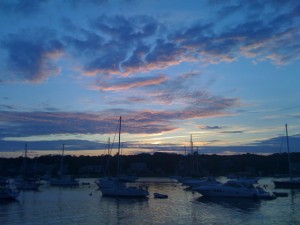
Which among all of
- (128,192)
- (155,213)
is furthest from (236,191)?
(155,213)

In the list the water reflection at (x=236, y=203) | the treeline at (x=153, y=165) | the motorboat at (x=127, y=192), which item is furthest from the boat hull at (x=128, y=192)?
the treeline at (x=153, y=165)

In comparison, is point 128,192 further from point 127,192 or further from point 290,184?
point 290,184

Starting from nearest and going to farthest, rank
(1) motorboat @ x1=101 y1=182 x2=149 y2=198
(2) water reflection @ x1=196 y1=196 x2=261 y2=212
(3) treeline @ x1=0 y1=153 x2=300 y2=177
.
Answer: (2) water reflection @ x1=196 y1=196 x2=261 y2=212, (1) motorboat @ x1=101 y1=182 x2=149 y2=198, (3) treeline @ x1=0 y1=153 x2=300 y2=177

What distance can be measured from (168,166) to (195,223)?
151 metres

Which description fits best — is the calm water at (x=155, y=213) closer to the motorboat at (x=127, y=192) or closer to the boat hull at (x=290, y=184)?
the motorboat at (x=127, y=192)

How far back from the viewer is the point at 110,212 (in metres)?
41.7

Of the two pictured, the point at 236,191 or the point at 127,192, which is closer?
the point at 236,191

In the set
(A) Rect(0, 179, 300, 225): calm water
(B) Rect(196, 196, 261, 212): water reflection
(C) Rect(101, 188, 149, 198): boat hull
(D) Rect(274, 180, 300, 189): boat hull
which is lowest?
(A) Rect(0, 179, 300, 225): calm water

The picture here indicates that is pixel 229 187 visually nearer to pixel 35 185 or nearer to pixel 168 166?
pixel 35 185

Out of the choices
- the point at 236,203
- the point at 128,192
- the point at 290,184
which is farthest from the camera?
the point at 290,184

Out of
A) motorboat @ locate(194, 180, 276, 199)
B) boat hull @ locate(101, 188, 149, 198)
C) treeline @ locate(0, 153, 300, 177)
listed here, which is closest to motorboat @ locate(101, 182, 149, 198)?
boat hull @ locate(101, 188, 149, 198)

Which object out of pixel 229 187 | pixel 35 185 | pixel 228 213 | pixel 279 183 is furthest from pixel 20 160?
pixel 228 213

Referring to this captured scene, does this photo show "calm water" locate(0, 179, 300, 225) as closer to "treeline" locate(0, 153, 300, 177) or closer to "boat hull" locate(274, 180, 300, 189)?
"boat hull" locate(274, 180, 300, 189)

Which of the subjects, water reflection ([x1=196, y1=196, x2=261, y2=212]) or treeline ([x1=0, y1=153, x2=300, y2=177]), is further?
treeline ([x1=0, y1=153, x2=300, y2=177])
